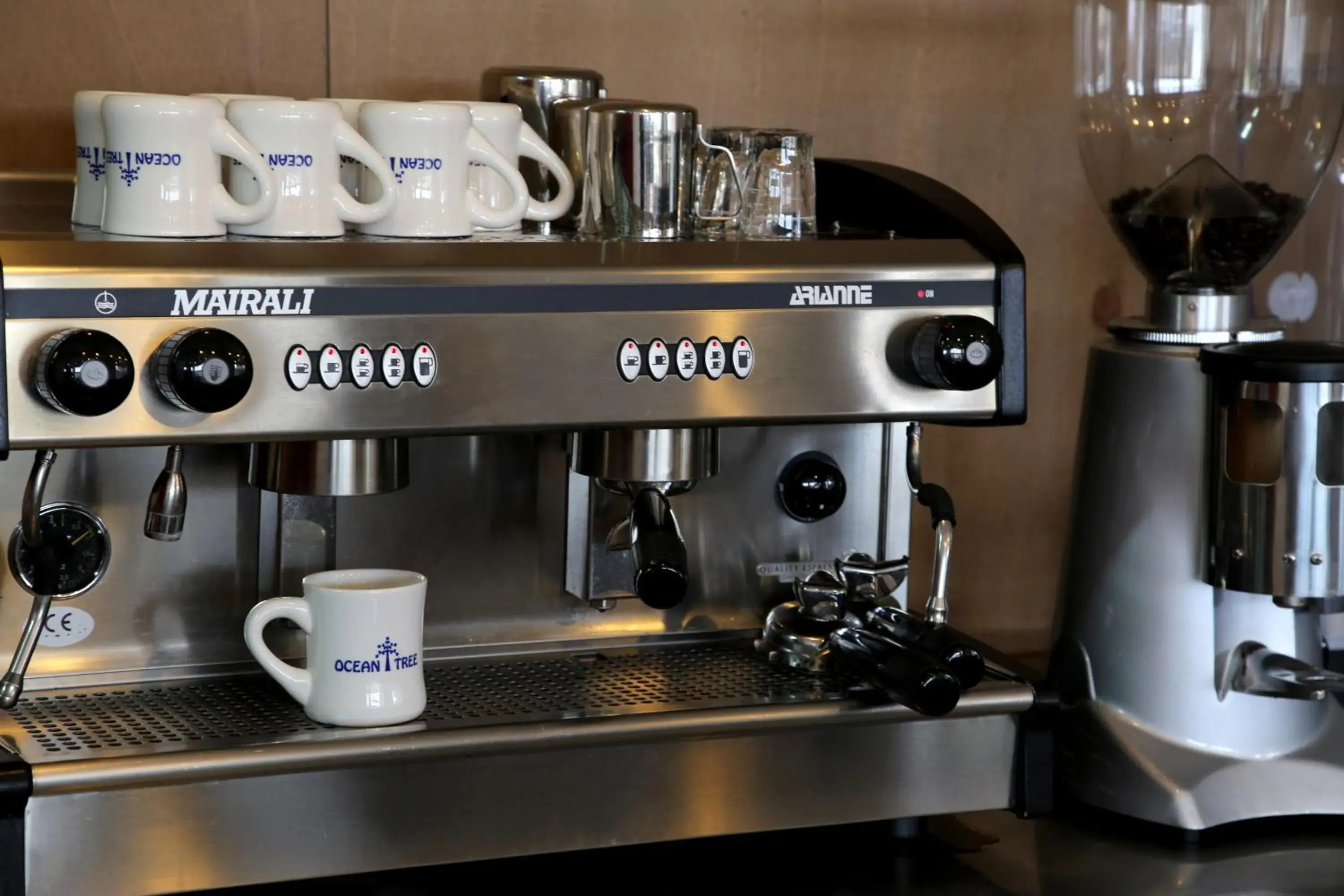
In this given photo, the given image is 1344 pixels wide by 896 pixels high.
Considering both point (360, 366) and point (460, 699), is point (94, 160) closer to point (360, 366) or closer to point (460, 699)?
point (360, 366)

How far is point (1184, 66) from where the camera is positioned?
1116 mm

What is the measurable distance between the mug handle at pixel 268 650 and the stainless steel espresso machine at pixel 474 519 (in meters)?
0.02

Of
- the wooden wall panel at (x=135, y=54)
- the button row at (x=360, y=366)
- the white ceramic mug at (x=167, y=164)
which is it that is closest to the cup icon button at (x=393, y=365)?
the button row at (x=360, y=366)

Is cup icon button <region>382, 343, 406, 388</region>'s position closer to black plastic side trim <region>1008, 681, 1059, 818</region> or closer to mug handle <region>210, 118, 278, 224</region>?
mug handle <region>210, 118, 278, 224</region>

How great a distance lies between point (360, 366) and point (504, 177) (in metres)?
0.16

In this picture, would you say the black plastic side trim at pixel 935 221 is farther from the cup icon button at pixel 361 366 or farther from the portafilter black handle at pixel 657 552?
the cup icon button at pixel 361 366

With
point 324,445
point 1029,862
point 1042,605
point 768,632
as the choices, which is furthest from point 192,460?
point 1042,605

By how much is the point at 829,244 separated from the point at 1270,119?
0.37 m

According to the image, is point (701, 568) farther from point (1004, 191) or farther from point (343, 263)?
point (1004, 191)

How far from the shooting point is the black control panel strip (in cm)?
79

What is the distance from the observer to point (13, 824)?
77cm

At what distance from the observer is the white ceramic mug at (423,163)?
2.95 ft

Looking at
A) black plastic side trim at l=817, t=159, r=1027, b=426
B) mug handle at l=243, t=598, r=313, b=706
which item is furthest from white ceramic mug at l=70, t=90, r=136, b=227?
black plastic side trim at l=817, t=159, r=1027, b=426

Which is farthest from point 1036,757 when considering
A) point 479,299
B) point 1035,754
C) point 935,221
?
point 479,299
